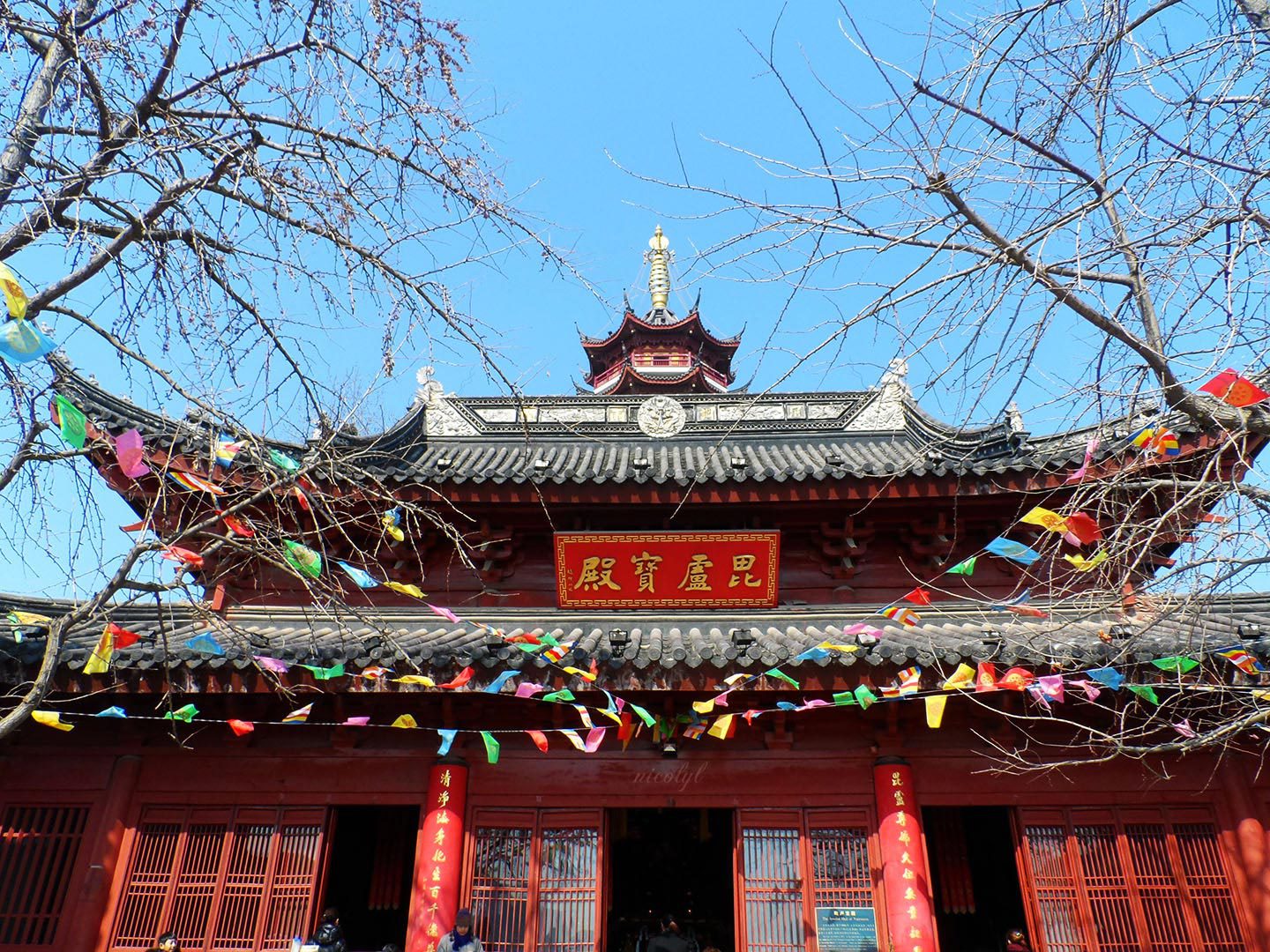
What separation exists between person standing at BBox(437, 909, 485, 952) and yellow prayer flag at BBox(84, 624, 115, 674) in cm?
347

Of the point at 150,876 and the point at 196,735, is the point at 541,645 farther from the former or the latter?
the point at 150,876

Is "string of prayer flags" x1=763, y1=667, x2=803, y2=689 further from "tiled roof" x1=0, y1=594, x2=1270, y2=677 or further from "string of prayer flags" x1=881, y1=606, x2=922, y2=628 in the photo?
"string of prayer flags" x1=881, y1=606, x2=922, y2=628

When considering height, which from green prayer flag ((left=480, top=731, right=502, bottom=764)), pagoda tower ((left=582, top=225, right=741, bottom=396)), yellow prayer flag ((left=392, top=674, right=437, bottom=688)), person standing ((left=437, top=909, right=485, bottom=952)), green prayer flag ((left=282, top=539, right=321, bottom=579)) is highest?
pagoda tower ((left=582, top=225, right=741, bottom=396))

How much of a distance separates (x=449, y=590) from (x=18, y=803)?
4.32 metres

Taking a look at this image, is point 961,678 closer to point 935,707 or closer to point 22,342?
point 935,707

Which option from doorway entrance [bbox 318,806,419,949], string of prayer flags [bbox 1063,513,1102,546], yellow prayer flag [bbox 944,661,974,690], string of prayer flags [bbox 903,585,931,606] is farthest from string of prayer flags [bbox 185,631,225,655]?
string of prayer flags [bbox 1063,513,1102,546]

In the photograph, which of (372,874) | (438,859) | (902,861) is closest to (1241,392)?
(902,861)

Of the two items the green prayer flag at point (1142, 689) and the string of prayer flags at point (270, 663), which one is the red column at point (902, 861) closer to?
the green prayer flag at point (1142, 689)

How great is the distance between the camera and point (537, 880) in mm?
7152

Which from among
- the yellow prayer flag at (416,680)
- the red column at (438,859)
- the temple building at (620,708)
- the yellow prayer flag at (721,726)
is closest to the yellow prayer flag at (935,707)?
the temple building at (620,708)

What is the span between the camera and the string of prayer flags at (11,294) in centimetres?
429

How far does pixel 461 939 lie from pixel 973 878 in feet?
24.9

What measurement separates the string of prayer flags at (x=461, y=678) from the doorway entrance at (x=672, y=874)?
585cm

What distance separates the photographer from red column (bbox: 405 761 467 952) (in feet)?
22.5
